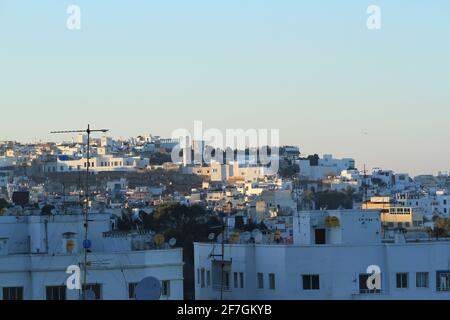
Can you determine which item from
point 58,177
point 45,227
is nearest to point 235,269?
point 45,227

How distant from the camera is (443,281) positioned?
2322cm

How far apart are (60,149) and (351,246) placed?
534 feet

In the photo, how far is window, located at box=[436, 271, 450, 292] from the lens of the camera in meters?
23.1

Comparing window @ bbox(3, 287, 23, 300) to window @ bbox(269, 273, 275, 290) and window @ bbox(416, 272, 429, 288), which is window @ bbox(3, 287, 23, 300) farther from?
window @ bbox(416, 272, 429, 288)

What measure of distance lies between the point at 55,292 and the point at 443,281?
529 cm

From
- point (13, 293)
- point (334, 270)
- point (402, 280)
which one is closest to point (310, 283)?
point (334, 270)

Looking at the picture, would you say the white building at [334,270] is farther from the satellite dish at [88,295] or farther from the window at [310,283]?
the satellite dish at [88,295]

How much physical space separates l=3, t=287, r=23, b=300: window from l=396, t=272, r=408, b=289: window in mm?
5060

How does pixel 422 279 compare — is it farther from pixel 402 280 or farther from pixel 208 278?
pixel 208 278

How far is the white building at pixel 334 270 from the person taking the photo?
22.8m

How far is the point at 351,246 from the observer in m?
23.0

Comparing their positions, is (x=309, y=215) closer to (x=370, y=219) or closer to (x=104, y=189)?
(x=370, y=219)
